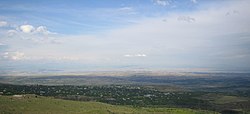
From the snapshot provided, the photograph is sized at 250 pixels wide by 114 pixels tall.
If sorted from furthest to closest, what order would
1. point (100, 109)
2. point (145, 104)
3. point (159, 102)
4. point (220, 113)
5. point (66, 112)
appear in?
point (159, 102)
point (145, 104)
point (220, 113)
point (100, 109)
point (66, 112)

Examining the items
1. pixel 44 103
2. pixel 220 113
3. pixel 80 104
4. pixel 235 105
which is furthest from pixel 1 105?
pixel 235 105

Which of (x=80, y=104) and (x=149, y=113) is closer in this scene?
(x=149, y=113)

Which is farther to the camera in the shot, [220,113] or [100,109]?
[220,113]

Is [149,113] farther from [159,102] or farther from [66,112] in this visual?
[159,102]

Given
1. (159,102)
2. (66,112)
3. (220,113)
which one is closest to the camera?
(66,112)

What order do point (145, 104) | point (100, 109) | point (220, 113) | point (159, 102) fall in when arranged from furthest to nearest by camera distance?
point (159, 102) < point (145, 104) < point (220, 113) < point (100, 109)

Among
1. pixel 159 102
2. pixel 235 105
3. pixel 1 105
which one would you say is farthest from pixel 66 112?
pixel 235 105

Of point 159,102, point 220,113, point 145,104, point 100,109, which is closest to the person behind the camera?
point 100,109

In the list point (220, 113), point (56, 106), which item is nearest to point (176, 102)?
point (220, 113)

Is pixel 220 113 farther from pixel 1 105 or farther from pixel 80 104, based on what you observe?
pixel 1 105
